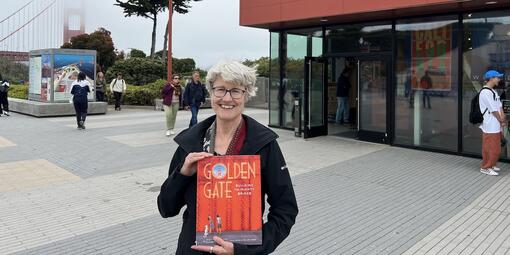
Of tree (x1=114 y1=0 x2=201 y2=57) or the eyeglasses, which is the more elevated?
tree (x1=114 y1=0 x2=201 y2=57)

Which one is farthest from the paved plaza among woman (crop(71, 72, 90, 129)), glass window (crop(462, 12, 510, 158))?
woman (crop(71, 72, 90, 129))

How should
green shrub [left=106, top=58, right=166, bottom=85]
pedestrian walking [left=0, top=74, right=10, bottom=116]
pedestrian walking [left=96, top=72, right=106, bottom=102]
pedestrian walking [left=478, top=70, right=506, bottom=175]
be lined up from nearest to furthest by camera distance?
pedestrian walking [left=478, top=70, right=506, bottom=175], pedestrian walking [left=0, top=74, right=10, bottom=116], pedestrian walking [left=96, top=72, right=106, bottom=102], green shrub [left=106, top=58, right=166, bottom=85]

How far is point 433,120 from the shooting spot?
965cm

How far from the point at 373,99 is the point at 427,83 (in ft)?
4.69

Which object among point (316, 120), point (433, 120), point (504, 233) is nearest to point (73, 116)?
point (316, 120)

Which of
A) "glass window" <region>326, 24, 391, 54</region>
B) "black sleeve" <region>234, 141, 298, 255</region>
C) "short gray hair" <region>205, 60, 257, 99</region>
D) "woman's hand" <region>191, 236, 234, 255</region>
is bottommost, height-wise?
"woman's hand" <region>191, 236, 234, 255</region>

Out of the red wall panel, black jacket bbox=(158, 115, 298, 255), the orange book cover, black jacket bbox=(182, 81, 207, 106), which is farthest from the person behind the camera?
black jacket bbox=(182, 81, 207, 106)

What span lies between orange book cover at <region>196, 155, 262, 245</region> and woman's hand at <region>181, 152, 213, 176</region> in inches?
0.8

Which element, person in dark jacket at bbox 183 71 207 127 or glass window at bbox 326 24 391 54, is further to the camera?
person in dark jacket at bbox 183 71 207 127

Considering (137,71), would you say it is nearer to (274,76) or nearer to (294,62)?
(274,76)

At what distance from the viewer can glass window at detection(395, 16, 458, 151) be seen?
9320 mm

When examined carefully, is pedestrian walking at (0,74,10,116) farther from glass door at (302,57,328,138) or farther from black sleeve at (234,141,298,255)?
black sleeve at (234,141,298,255)

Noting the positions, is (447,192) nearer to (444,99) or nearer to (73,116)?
(444,99)

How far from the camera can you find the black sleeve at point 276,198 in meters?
2.00
